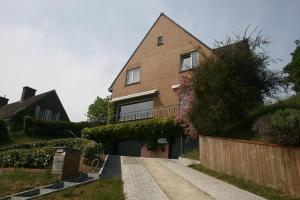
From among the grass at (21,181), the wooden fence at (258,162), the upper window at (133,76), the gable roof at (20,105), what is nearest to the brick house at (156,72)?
the upper window at (133,76)

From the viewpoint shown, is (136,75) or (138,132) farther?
(136,75)

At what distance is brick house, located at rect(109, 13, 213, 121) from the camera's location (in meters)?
26.3

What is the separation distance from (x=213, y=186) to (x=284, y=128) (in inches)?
126

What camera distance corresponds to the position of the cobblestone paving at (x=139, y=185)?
9.75 m

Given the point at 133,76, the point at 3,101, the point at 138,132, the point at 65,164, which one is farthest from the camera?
the point at 3,101

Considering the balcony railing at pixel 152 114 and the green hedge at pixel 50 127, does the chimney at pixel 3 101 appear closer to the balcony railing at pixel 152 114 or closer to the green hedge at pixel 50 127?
the green hedge at pixel 50 127

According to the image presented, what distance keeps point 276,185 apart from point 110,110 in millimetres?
20915

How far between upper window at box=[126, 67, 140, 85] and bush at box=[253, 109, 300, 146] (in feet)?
61.9

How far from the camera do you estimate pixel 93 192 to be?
9719 millimetres

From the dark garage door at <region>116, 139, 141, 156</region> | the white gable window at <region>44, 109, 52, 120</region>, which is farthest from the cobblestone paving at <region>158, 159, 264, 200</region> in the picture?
the white gable window at <region>44, 109, 52, 120</region>

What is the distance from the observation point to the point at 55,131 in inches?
1340

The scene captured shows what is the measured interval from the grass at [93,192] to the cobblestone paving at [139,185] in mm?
316

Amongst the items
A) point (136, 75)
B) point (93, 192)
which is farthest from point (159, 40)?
point (93, 192)

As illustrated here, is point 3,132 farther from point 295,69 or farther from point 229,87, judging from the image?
point 295,69
